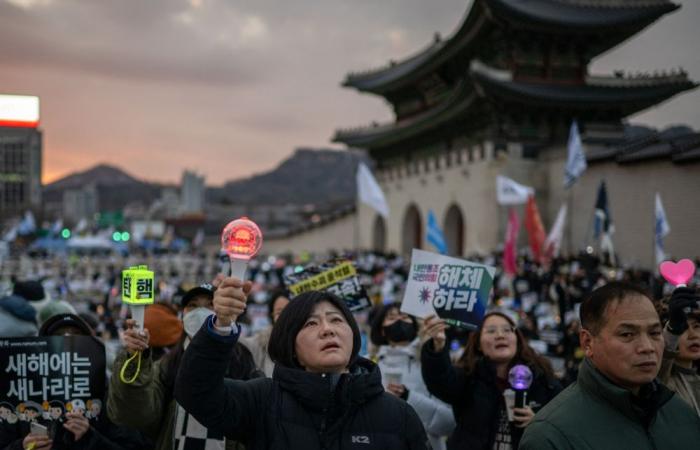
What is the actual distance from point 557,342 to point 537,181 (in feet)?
52.6

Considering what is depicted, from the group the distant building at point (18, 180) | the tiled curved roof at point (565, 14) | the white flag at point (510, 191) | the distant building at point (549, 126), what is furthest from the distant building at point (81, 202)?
the white flag at point (510, 191)

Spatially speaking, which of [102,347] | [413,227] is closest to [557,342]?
[102,347]

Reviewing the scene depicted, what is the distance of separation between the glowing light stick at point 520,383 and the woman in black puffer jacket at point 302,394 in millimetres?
1171

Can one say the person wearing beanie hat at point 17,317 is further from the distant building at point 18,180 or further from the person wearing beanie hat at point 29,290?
the distant building at point 18,180

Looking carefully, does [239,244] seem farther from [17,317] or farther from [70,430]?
[17,317]

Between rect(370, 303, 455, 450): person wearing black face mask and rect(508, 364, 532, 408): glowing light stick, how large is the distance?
0.60 meters

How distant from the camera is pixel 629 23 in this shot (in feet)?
81.3

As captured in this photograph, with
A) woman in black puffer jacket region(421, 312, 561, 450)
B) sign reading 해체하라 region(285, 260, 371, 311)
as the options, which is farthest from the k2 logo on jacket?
sign reading 해체하라 region(285, 260, 371, 311)

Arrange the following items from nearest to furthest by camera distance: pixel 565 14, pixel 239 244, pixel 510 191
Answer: pixel 239 244 < pixel 510 191 < pixel 565 14

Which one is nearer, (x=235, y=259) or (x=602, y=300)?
(x=235, y=259)

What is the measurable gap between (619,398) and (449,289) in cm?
201

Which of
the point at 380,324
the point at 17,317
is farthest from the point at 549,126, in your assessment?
the point at 17,317

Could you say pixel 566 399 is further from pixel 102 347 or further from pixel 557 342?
pixel 557 342

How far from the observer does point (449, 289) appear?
4.41 meters
